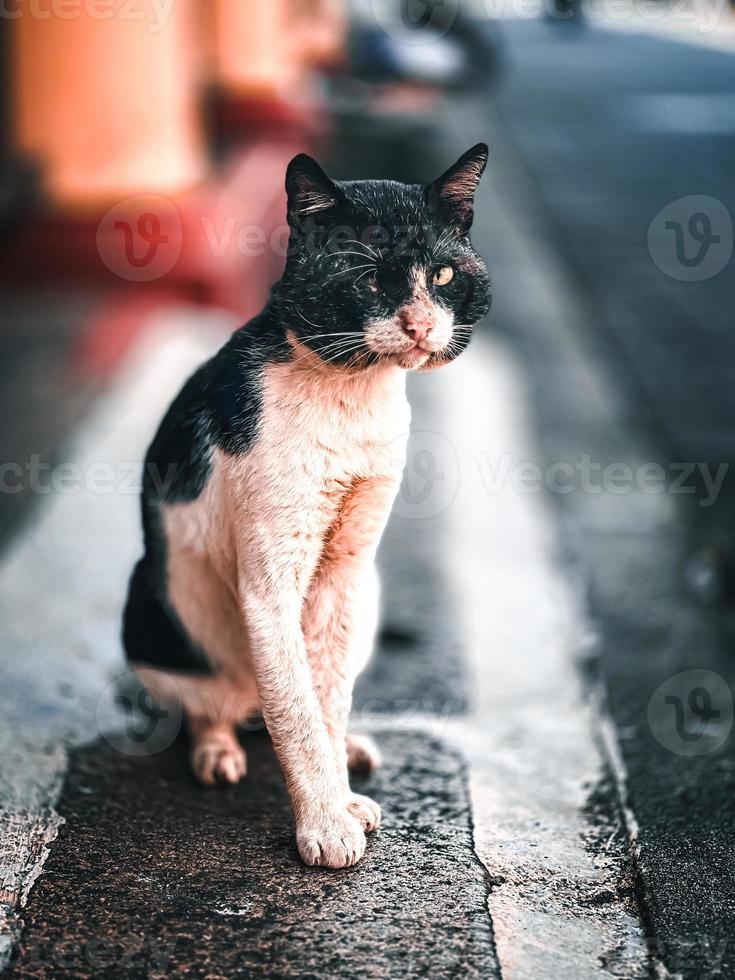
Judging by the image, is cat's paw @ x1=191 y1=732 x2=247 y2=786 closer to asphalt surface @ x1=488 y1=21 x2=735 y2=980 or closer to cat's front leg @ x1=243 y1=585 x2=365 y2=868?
cat's front leg @ x1=243 y1=585 x2=365 y2=868

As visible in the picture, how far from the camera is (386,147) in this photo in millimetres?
10852

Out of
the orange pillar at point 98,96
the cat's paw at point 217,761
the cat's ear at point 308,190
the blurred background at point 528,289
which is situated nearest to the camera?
the cat's ear at point 308,190

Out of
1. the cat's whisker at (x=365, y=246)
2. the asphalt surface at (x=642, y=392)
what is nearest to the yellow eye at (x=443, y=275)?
the cat's whisker at (x=365, y=246)

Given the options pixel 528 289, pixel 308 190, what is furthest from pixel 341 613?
pixel 528 289

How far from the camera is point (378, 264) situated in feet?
5.95

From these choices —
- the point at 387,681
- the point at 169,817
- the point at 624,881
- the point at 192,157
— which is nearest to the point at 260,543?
the point at 169,817

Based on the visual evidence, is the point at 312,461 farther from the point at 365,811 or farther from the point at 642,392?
the point at 642,392

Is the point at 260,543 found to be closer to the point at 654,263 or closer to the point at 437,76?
the point at 654,263

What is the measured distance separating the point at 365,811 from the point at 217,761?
0.37 meters

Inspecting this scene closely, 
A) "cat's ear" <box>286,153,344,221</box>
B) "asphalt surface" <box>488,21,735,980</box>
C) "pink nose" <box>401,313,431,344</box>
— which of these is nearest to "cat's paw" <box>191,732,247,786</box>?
"asphalt surface" <box>488,21,735,980</box>

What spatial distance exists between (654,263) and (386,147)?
3.16 m

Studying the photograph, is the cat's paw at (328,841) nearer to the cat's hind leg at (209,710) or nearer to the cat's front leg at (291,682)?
the cat's front leg at (291,682)

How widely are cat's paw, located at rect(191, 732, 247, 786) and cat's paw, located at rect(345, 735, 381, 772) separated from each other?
0.23 metres

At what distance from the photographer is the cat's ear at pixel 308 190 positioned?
1.79 m
